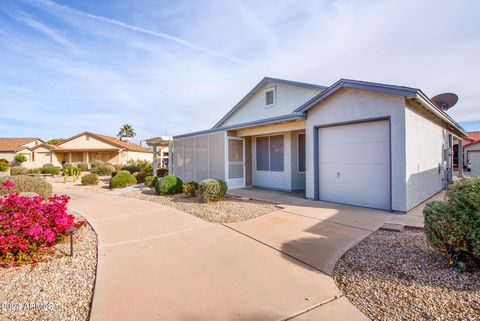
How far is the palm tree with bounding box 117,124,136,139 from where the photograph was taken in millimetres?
58969

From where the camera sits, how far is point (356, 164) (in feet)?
25.5

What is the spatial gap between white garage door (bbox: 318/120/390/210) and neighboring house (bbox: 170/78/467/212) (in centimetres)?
3

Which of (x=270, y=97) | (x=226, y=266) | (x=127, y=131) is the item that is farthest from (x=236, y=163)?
(x=127, y=131)

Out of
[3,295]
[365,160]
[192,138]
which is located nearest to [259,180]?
[192,138]

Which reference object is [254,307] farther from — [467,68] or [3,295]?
[467,68]

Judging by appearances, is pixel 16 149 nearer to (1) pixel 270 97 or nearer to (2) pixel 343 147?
(1) pixel 270 97

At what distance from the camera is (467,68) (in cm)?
1204

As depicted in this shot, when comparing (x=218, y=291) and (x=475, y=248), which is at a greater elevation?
(x=475, y=248)

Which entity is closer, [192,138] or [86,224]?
[86,224]

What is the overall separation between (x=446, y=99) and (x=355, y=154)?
9.78 m

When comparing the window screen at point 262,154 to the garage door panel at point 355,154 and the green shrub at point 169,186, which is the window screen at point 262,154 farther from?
the green shrub at point 169,186

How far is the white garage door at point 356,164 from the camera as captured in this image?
719 cm

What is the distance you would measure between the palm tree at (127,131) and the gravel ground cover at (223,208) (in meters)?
55.5

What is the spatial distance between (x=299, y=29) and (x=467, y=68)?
9676 mm
